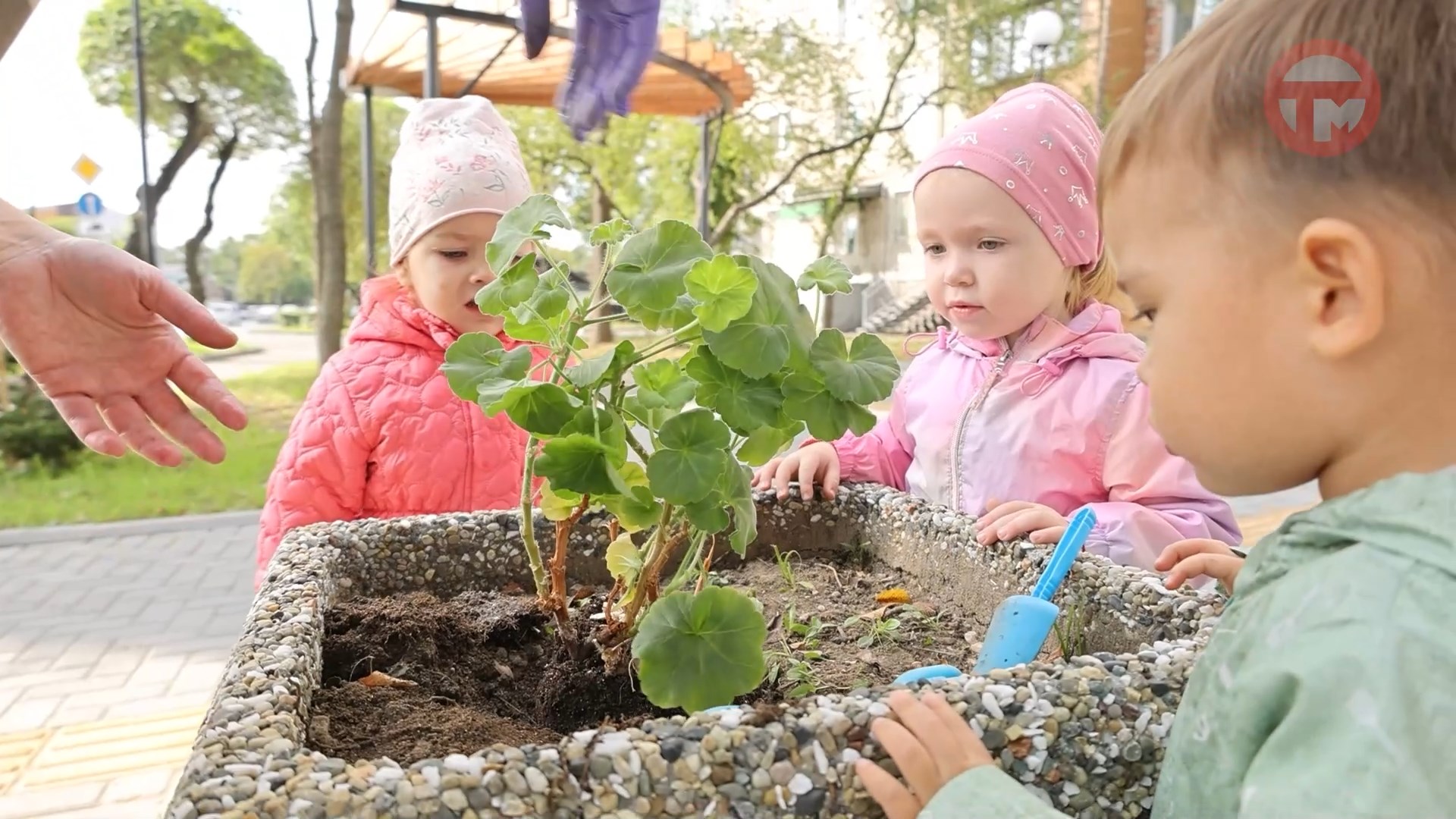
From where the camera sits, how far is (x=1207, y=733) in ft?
1.85

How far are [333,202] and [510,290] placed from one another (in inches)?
223

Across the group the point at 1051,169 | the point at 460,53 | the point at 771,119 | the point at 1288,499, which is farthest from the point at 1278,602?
the point at 771,119

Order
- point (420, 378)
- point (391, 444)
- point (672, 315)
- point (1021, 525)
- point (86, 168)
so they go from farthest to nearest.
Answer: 1. point (86, 168)
2. point (420, 378)
3. point (391, 444)
4. point (1021, 525)
5. point (672, 315)

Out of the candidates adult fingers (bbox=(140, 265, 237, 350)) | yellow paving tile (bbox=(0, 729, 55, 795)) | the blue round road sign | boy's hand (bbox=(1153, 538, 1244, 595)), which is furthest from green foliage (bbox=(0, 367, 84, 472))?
boy's hand (bbox=(1153, 538, 1244, 595))

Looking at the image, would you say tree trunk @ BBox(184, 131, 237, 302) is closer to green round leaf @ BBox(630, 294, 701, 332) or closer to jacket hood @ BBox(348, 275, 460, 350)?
jacket hood @ BBox(348, 275, 460, 350)

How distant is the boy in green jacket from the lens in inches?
18.3

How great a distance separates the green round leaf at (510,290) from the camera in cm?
77

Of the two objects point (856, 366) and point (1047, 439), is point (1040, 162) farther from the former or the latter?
point (856, 366)

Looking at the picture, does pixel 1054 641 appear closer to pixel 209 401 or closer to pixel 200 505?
pixel 209 401

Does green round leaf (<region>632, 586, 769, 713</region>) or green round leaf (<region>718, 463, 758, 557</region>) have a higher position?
green round leaf (<region>718, 463, 758, 557</region>)

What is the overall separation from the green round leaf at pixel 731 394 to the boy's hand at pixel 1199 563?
0.36 meters

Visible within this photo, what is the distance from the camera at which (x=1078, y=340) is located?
1468mm

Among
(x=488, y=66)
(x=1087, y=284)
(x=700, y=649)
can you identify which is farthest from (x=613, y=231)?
(x=488, y=66)

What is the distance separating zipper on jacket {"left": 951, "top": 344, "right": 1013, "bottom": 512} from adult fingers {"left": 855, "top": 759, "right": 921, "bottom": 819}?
0.95 metres
